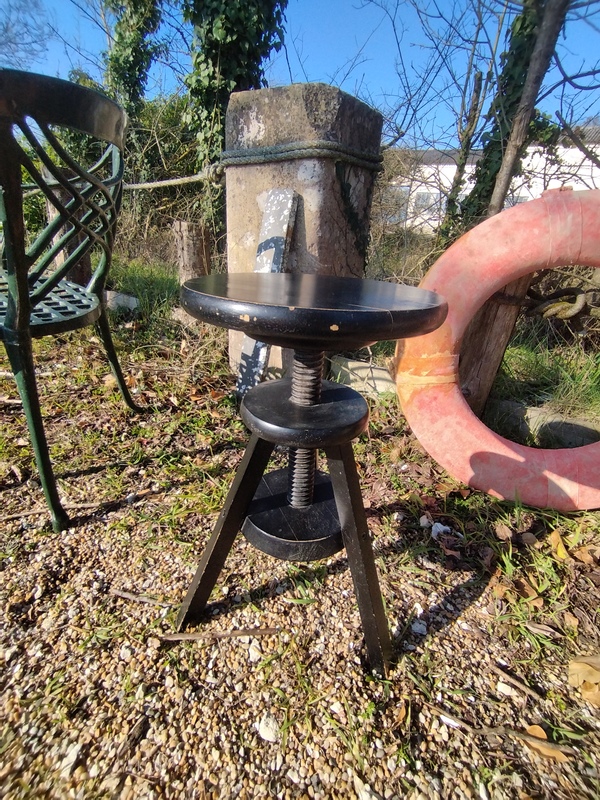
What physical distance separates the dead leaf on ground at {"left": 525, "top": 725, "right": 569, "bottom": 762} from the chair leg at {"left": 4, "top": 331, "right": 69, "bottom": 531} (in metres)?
1.54

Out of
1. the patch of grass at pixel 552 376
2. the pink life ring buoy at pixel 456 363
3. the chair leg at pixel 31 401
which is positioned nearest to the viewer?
the chair leg at pixel 31 401

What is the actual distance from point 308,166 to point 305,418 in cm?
157

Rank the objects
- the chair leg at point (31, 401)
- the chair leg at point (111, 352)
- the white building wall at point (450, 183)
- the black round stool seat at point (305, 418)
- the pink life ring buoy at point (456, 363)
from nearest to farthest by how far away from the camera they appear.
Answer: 1. the black round stool seat at point (305, 418)
2. the chair leg at point (31, 401)
3. the pink life ring buoy at point (456, 363)
4. the chair leg at point (111, 352)
5. the white building wall at point (450, 183)

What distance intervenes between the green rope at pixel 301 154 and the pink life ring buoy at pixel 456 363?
0.68m

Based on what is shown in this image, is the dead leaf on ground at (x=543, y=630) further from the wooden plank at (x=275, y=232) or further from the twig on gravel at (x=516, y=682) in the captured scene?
the wooden plank at (x=275, y=232)

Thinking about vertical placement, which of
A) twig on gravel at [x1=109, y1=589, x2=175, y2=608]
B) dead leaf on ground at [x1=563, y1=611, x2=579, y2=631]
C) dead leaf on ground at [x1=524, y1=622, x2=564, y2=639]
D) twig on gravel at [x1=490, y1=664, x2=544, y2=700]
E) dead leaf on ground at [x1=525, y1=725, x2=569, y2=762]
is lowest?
twig on gravel at [x1=109, y1=589, x2=175, y2=608]

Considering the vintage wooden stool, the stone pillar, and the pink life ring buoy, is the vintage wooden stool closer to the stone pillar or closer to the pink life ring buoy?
the pink life ring buoy

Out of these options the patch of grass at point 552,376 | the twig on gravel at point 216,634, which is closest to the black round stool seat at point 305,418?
the twig on gravel at point 216,634

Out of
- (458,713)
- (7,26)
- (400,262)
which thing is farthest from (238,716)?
(7,26)

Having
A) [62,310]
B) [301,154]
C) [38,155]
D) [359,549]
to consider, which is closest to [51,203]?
[38,155]

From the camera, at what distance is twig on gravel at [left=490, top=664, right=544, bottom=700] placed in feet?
3.66

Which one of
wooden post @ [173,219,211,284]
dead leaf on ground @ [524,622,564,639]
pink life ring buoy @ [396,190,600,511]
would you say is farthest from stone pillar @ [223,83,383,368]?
dead leaf on ground @ [524,622,564,639]

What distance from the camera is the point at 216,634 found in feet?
3.88

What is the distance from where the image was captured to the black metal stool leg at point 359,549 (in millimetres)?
962
